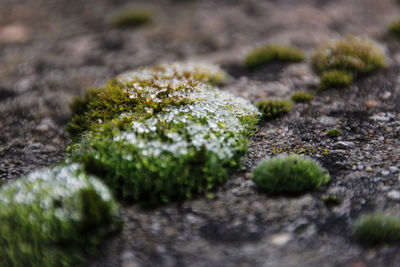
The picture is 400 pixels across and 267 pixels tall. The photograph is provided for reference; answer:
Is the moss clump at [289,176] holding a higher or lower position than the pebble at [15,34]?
lower

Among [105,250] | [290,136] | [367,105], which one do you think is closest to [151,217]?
[105,250]

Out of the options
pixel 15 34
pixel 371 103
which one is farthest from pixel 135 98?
pixel 15 34

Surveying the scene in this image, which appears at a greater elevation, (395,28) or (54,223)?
(395,28)

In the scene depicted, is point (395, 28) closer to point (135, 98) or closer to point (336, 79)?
point (336, 79)

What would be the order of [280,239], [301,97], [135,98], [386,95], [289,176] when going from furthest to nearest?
1. [301,97]
2. [386,95]
3. [135,98]
4. [289,176]
5. [280,239]

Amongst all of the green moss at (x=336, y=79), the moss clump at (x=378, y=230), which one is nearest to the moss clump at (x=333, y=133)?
the green moss at (x=336, y=79)

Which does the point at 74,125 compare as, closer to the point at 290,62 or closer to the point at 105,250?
the point at 105,250

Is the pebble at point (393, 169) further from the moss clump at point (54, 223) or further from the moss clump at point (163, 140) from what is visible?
the moss clump at point (54, 223)
